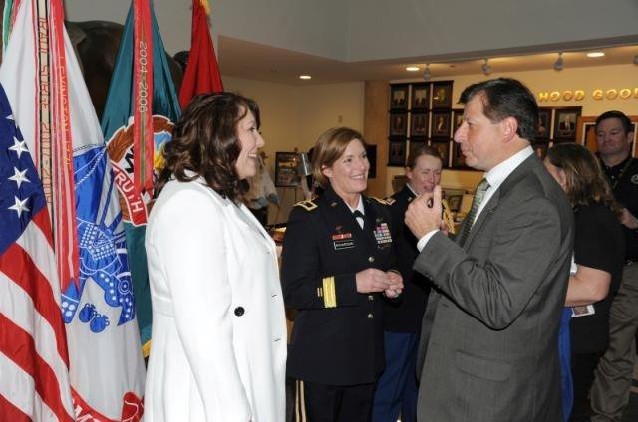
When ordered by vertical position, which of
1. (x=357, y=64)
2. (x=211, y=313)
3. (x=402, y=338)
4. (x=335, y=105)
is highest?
(x=357, y=64)

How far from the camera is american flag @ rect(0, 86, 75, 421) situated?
1.73 m

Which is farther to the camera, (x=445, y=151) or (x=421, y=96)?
(x=421, y=96)

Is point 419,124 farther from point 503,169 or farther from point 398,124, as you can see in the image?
Answer: point 503,169

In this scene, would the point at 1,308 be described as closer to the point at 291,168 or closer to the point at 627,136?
the point at 627,136

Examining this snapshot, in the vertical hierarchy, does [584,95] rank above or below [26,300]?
above

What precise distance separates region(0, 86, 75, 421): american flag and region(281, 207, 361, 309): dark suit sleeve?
0.85m

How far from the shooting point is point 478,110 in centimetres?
160

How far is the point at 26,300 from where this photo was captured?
69.6 inches

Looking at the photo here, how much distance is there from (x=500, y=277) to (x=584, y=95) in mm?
7126

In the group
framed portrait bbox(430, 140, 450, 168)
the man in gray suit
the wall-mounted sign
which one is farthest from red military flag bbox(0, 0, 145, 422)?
framed portrait bbox(430, 140, 450, 168)

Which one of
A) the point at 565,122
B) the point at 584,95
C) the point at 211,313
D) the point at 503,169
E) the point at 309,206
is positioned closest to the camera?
the point at 211,313

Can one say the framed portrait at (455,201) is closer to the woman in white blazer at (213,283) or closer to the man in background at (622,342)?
the man in background at (622,342)

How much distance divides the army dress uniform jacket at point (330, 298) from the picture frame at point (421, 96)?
23.2 feet

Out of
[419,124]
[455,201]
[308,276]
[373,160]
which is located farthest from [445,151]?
[308,276]
